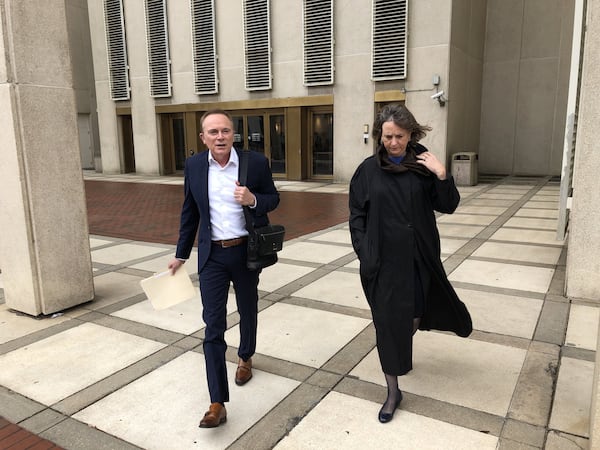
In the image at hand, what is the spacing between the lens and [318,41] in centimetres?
1608

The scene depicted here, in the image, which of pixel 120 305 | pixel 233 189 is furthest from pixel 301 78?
pixel 233 189

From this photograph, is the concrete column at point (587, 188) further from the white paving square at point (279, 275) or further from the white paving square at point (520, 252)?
the white paving square at point (279, 275)

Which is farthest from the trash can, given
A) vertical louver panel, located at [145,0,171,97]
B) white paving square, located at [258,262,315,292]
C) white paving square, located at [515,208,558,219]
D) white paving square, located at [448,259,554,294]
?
vertical louver panel, located at [145,0,171,97]

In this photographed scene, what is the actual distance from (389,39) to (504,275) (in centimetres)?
1101

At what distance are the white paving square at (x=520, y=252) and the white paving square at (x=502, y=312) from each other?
68.3 inches

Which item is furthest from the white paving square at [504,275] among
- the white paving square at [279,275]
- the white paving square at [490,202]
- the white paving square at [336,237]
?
the white paving square at [490,202]

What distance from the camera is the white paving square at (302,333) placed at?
3.89 m

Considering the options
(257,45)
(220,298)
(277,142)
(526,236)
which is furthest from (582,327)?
(257,45)

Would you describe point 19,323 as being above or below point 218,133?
below

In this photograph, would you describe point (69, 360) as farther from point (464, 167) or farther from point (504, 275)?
point (464, 167)

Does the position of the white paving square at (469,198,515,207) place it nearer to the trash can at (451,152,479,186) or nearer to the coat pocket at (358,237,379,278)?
the trash can at (451,152,479,186)

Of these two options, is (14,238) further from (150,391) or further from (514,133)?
(514,133)

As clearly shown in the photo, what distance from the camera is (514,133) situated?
1848 cm

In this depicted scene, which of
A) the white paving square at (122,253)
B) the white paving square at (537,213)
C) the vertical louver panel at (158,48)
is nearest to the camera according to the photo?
the white paving square at (122,253)
